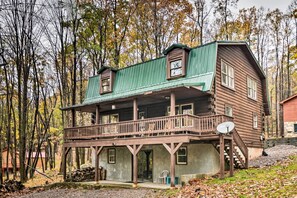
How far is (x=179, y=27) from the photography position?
96.4 ft

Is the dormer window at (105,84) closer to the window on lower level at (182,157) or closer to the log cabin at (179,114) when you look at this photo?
the log cabin at (179,114)

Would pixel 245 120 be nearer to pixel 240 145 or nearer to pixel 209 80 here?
pixel 240 145

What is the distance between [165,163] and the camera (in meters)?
18.5

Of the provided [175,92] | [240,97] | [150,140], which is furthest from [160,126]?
[240,97]

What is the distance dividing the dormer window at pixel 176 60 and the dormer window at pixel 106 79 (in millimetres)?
5479

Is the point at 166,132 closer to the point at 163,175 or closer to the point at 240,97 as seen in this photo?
the point at 163,175

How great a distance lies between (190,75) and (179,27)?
505 inches

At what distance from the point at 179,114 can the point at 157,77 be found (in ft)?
12.9

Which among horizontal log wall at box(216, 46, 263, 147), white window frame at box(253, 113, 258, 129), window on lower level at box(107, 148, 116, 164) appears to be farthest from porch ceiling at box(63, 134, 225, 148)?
white window frame at box(253, 113, 258, 129)

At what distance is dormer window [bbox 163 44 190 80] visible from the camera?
18188mm

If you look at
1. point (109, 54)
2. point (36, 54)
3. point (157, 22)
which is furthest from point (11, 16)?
point (157, 22)

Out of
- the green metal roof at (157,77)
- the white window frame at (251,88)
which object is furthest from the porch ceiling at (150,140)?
the white window frame at (251,88)

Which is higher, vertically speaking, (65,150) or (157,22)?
(157,22)

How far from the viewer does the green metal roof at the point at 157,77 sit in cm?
1714
